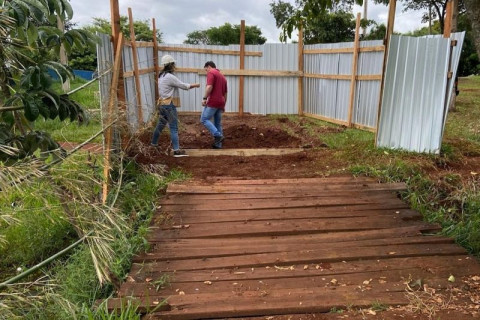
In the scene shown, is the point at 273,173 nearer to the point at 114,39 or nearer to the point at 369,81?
the point at 114,39

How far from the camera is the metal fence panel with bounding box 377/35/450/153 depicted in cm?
581

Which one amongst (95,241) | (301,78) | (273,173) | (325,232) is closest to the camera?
(95,241)

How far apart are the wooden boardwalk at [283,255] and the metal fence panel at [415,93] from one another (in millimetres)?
1759

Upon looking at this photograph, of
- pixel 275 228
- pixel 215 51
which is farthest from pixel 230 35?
pixel 275 228

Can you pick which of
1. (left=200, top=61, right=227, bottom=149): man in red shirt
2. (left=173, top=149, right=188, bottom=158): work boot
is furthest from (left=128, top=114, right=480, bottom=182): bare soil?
(left=200, top=61, right=227, bottom=149): man in red shirt

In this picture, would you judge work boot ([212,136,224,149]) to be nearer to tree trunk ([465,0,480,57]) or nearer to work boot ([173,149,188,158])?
work boot ([173,149,188,158])

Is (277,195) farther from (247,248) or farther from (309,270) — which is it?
(309,270)

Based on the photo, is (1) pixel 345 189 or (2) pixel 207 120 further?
(2) pixel 207 120

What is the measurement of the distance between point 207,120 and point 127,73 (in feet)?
5.35

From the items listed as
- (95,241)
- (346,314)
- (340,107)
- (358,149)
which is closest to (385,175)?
(358,149)

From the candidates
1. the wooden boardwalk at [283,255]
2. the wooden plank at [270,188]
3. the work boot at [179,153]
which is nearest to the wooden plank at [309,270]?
the wooden boardwalk at [283,255]

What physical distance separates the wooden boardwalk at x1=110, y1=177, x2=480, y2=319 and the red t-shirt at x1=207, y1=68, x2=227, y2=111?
2.72m

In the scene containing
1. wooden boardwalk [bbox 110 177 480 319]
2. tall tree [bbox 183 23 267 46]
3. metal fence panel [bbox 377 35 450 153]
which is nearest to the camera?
wooden boardwalk [bbox 110 177 480 319]

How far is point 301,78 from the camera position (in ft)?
37.5
